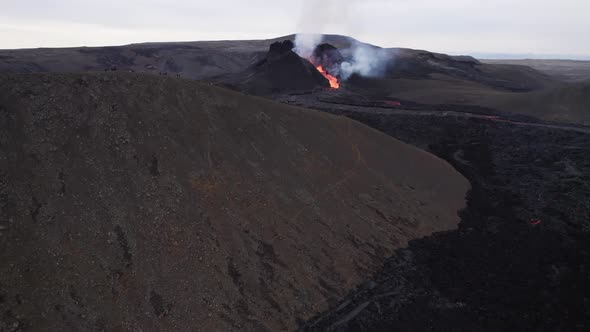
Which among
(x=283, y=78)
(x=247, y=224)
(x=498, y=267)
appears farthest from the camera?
(x=283, y=78)

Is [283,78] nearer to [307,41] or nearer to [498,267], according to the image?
[307,41]

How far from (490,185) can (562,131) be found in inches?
603

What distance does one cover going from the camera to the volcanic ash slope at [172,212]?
1077 centimetres

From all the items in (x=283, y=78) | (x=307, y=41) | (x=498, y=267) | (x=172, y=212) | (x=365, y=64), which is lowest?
(x=498, y=267)

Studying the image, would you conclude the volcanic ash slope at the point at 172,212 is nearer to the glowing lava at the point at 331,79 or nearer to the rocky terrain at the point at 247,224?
the rocky terrain at the point at 247,224

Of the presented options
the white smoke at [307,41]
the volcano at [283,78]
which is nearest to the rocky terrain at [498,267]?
the volcano at [283,78]

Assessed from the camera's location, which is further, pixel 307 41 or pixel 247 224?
pixel 307 41

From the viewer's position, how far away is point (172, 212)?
13.4 m

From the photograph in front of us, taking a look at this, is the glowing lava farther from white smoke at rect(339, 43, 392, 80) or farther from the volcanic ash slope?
the volcanic ash slope

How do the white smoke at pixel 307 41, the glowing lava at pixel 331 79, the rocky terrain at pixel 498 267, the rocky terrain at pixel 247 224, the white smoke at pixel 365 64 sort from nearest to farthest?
the rocky terrain at pixel 247 224, the rocky terrain at pixel 498 267, the glowing lava at pixel 331 79, the white smoke at pixel 365 64, the white smoke at pixel 307 41

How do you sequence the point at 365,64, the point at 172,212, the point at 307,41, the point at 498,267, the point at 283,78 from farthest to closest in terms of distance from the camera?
the point at 307,41, the point at 365,64, the point at 283,78, the point at 498,267, the point at 172,212

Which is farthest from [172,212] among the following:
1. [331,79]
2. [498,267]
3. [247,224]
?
[331,79]

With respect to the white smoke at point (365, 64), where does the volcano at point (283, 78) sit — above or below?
below

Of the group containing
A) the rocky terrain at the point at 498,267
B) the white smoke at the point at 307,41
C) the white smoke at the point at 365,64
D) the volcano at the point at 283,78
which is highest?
the white smoke at the point at 307,41
